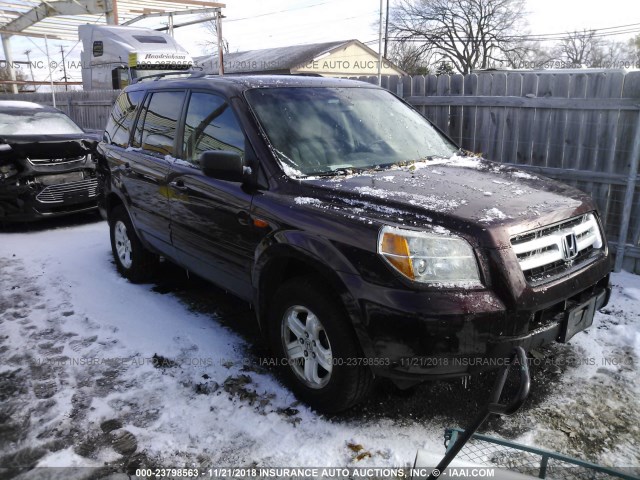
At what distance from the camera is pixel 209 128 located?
3.61m

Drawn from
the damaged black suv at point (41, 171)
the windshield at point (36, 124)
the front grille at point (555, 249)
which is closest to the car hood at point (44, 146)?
the damaged black suv at point (41, 171)

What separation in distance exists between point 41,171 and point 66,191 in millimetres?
412

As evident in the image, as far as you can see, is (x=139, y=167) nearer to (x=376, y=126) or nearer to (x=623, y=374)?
(x=376, y=126)

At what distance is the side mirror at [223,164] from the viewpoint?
9.84 feet

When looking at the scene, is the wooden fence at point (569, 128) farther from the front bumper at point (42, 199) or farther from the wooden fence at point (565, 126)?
the front bumper at point (42, 199)

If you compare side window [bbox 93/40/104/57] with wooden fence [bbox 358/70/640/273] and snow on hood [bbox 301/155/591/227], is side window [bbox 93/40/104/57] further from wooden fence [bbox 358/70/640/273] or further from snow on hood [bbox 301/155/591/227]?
snow on hood [bbox 301/155/591/227]

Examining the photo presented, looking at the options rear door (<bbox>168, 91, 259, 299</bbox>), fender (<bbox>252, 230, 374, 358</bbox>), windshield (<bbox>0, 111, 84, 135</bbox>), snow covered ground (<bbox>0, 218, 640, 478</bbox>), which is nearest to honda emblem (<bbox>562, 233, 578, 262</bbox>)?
snow covered ground (<bbox>0, 218, 640, 478</bbox>)

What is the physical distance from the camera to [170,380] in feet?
10.8

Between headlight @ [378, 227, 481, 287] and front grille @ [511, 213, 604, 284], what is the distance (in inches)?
10.3

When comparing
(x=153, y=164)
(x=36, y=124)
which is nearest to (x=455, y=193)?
(x=153, y=164)

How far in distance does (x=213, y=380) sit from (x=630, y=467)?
2.33m

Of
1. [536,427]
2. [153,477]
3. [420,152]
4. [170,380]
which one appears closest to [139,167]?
[170,380]

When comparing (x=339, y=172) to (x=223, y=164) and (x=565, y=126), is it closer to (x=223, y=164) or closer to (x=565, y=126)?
(x=223, y=164)

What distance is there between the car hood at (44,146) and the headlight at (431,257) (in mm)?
6330
